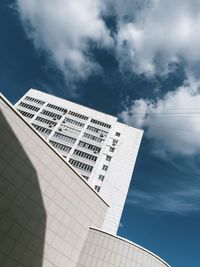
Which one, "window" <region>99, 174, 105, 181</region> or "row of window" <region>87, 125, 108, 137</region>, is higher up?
"row of window" <region>87, 125, 108, 137</region>

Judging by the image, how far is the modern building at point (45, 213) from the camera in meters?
15.2

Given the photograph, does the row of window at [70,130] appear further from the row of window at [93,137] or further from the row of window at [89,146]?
the row of window at [89,146]

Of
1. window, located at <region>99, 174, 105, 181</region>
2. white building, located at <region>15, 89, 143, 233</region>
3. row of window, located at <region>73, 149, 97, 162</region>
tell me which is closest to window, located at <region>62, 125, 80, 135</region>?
white building, located at <region>15, 89, 143, 233</region>

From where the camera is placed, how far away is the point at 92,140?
52719mm

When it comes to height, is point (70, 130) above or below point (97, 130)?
below

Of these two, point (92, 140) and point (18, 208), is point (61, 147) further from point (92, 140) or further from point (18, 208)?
point (18, 208)

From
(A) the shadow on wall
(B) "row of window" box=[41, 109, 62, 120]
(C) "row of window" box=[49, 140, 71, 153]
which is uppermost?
(B) "row of window" box=[41, 109, 62, 120]

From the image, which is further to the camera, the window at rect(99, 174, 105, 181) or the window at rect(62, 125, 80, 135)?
the window at rect(62, 125, 80, 135)

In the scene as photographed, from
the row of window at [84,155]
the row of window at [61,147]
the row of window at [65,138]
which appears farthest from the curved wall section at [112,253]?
the row of window at [65,138]

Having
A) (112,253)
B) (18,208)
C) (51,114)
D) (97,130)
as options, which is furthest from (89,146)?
(18,208)

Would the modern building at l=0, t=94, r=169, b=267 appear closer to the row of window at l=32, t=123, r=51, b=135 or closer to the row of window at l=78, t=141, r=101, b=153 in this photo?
the row of window at l=78, t=141, r=101, b=153

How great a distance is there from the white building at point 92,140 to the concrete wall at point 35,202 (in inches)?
982

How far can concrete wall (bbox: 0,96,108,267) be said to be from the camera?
593 inches

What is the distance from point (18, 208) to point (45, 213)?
2522 mm
